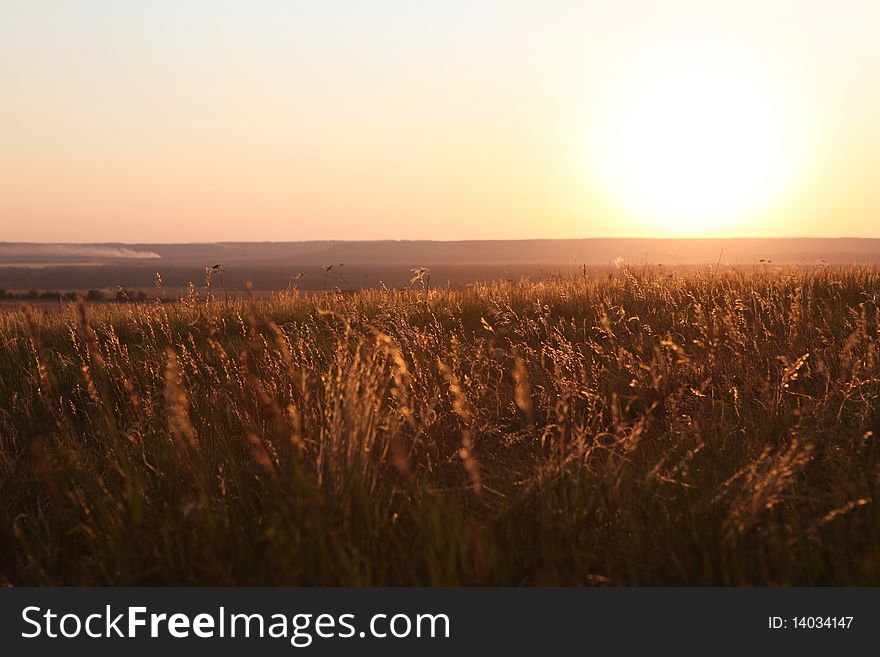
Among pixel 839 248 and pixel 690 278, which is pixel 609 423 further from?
pixel 839 248

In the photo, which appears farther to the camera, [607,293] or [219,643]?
[607,293]

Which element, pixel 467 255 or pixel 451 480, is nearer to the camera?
pixel 451 480

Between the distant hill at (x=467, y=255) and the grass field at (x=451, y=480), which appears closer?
the grass field at (x=451, y=480)

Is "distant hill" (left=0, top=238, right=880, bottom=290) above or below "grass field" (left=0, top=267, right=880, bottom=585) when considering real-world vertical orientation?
above

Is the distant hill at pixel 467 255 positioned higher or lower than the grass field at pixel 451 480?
higher

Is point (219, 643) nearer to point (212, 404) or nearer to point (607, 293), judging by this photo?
point (212, 404)

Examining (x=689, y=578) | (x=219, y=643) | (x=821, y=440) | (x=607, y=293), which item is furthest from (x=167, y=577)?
(x=607, y=293)

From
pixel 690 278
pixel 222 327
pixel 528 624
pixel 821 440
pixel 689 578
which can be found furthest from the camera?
pixel 690 278

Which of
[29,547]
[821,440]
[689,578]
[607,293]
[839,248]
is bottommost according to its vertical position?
[29,547]

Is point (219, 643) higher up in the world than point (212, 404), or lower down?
lower down

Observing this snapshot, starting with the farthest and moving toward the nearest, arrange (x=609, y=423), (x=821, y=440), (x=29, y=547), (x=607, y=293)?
(x=607, y=293)
(x=609, y=423)
(x=821, y=440)
(x=29, y=547)

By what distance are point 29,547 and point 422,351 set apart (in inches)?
108

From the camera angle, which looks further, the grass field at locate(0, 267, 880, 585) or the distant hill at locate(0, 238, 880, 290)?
the distant hill at locate(0, 238, 880, 290)

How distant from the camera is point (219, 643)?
6.81ft
